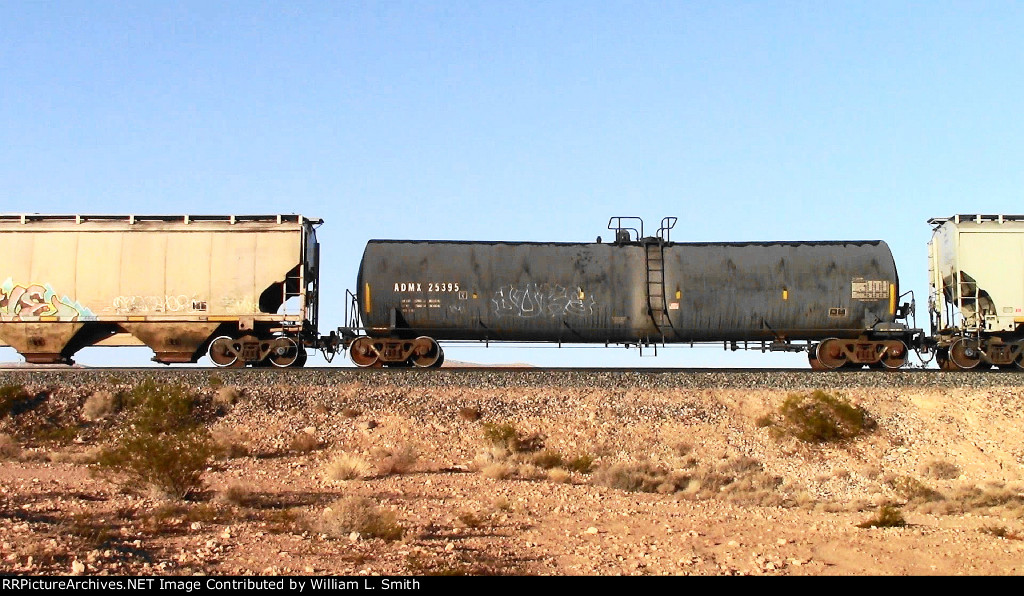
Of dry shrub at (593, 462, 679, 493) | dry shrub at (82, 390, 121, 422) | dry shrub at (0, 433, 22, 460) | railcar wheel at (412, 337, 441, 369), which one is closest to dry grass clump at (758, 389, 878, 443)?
dry shrub at (593, 462, 679, 493)

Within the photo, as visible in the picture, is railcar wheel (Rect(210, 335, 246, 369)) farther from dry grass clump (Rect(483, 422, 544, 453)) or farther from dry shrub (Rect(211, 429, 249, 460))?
dry grass clump (Rect(483, 422, 544, 453))

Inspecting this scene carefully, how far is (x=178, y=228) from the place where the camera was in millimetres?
21438

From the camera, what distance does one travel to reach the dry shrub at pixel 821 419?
17484mm

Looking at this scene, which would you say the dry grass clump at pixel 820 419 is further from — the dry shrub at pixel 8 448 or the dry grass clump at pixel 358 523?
the dry shrub at pixel 8 448

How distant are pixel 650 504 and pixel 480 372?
266 inches

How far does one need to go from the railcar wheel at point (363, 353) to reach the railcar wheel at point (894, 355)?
12745 mm

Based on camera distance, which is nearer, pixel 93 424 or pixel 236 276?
pixel 93 424

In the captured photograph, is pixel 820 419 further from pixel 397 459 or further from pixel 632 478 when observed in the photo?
pixel 397 459

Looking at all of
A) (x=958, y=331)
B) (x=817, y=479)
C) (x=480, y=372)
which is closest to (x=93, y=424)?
(x=480, y=372)

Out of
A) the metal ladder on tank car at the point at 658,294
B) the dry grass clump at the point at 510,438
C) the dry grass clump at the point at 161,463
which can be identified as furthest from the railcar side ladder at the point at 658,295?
the dry grass clump at the point at 161,463

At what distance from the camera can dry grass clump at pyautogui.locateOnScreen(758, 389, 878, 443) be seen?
1748 centimetres

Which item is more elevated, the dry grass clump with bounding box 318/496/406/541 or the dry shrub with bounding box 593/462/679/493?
the dry grass clump with bounding box 318/496/406/541

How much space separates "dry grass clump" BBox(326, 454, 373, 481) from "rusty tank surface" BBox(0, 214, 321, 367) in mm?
6890

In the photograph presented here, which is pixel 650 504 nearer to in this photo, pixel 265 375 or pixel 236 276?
pixel 265 375
